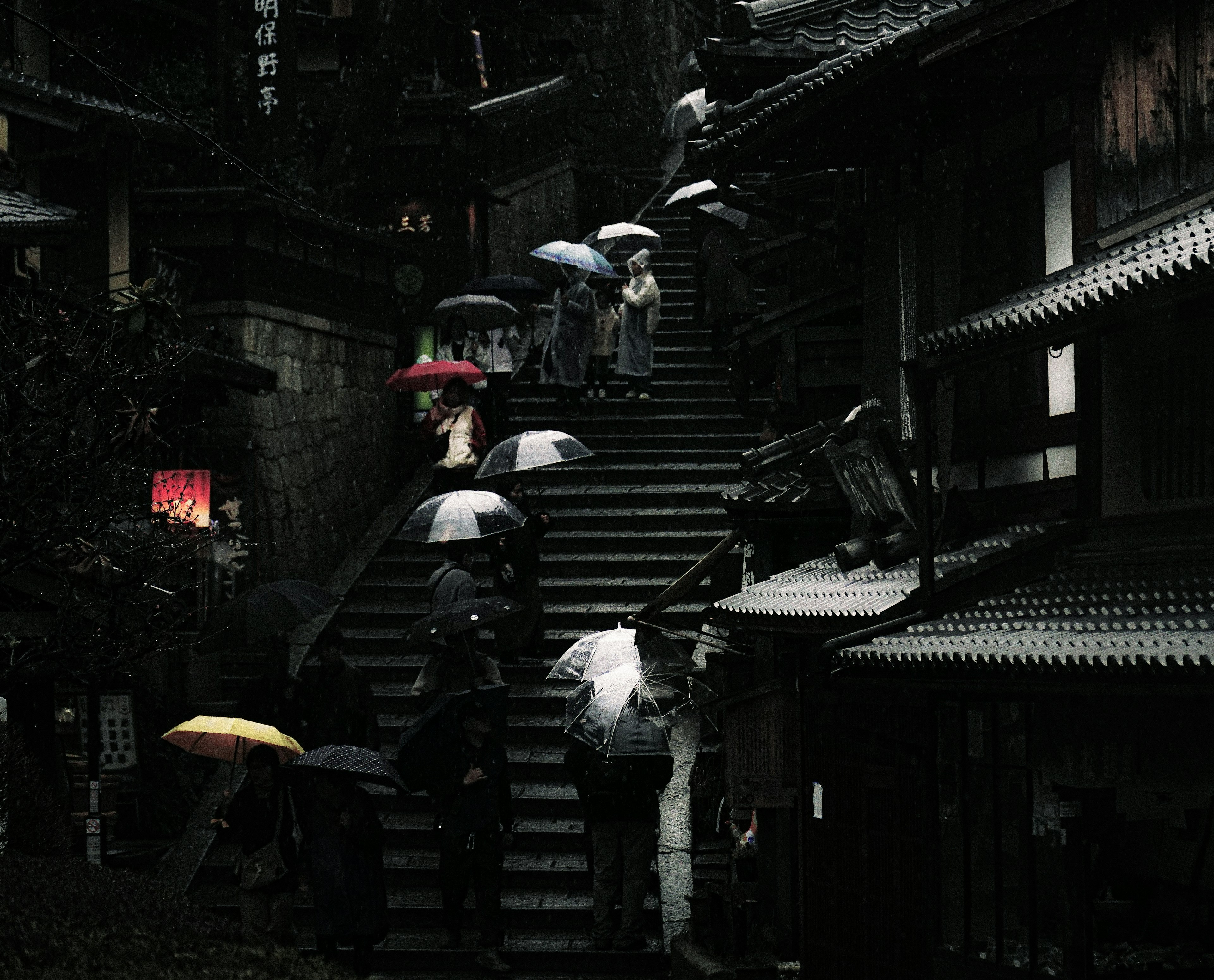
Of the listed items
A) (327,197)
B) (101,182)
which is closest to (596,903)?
(101,182)

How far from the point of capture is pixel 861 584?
431 inches

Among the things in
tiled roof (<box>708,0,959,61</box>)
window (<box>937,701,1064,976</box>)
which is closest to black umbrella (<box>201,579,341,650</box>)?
tiled roof (<box>708,0,959,61</box>)

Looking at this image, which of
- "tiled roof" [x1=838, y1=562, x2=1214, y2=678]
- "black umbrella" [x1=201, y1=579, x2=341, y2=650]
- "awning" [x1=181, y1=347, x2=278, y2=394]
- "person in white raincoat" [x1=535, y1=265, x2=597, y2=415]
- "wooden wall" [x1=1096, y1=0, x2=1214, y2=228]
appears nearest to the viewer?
"tiled roof" [x1=838, y1=562, x2=1214, y2=678]

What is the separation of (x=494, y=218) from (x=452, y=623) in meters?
14.9

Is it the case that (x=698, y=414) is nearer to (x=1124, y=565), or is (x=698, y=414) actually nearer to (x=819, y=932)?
(x=819, y=932)

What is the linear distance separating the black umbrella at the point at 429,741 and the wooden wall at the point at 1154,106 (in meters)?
6.69

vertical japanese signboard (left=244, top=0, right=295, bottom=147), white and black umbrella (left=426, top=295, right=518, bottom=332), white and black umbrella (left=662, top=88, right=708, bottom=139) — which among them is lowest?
white and black umbrella (left=426, top=295, right=518, bottom=332)

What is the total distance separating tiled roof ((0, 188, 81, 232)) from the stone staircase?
246 inches

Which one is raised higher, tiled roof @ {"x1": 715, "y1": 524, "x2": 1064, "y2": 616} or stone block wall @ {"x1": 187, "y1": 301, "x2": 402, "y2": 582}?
stone block wall @ {"x1": 187, "y1": 301, "x2": 402, "y2": 582}

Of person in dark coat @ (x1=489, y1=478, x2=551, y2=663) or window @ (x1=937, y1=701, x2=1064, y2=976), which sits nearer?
window @ (x1=937, y1=701, x2=1064, y2=976)

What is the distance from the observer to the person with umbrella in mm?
20188

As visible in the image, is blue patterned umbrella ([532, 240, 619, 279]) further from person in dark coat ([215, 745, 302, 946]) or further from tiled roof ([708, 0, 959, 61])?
person in dark coat ([215, 745, 302, 946])

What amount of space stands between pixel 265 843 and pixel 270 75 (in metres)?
13.4

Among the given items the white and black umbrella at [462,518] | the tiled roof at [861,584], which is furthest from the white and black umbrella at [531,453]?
the tiled roof at [861,584]
